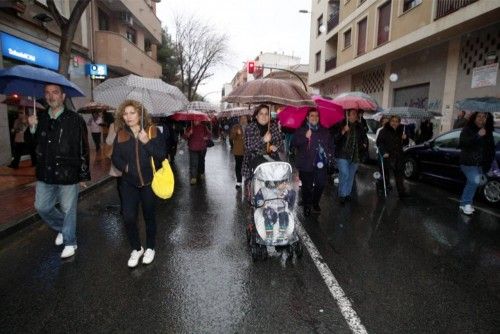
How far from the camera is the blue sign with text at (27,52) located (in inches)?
Result: 382

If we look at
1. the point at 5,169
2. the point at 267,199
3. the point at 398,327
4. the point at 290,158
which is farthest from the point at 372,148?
the point at 5,169

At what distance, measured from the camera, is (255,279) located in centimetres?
363

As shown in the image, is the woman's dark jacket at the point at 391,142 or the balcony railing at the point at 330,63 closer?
the woman's dark jacket at the point at 391,142

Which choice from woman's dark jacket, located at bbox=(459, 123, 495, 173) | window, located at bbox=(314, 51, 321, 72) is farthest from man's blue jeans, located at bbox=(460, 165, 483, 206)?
window, located at bbox=(314, 51, 321, 72)

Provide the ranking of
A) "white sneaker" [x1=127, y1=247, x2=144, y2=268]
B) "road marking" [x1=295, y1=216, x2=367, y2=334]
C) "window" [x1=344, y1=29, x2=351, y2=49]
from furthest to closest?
"window" [x1=344, y1=29, x2=351, y2=49], "white sneaker" [x1=127, y1=247, x2=144, y2=268], "road marking" [x1=295, y1=216, x2=367, y2=334]

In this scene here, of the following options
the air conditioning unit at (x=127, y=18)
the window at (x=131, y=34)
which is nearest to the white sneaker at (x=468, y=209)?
the air conditioning unit at (x=127, y=18)

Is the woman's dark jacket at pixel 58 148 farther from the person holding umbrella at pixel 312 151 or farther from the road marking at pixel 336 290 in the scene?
the person holding umbrella at pixel 312 151

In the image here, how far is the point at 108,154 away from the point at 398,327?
10.9 feet

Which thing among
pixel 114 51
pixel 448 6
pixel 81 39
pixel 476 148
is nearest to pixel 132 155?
pixel 476 148

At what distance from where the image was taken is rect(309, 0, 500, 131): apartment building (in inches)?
443

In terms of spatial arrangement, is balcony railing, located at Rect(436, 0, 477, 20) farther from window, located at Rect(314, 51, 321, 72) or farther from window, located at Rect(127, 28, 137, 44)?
window, located at Rect(127, 28, 137, 44)

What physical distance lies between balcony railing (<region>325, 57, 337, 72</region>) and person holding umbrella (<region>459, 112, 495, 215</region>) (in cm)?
1900

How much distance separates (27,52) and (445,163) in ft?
40.8

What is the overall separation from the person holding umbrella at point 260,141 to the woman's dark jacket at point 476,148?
340 cm
